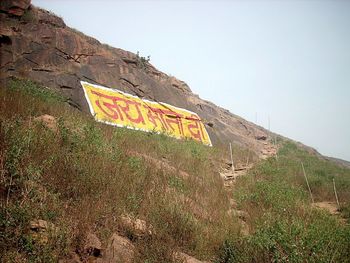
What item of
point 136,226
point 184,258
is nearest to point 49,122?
point 136,226

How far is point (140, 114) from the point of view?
47.0 ft

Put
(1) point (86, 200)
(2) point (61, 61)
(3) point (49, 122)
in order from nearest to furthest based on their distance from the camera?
(1) point (86, 200)
(3) point (49, 122)
(2) point (61, 61)

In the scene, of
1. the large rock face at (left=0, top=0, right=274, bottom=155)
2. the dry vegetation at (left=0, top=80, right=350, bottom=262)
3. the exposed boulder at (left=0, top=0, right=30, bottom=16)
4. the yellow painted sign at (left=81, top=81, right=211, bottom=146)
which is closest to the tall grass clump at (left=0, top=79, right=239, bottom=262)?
the dry vegetation at (left=0, top=80, right=350, bottom=262)

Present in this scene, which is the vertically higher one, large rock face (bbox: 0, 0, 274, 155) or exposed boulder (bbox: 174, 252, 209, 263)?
large rock face (bbox: 0, 0, 274, 155)

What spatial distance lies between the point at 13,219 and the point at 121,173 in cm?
258

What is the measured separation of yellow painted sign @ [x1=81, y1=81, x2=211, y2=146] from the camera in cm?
1257

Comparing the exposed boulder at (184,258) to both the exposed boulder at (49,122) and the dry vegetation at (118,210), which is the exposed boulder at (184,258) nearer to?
the dry vegetation at (118,210)

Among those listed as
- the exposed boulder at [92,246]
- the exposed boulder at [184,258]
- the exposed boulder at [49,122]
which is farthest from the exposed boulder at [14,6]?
the exposed boulder at [184,258]

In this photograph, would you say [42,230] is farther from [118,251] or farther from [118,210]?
[118,210]

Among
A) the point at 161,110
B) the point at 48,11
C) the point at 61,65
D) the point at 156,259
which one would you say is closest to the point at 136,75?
the point at 161,110

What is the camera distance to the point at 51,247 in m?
2.83

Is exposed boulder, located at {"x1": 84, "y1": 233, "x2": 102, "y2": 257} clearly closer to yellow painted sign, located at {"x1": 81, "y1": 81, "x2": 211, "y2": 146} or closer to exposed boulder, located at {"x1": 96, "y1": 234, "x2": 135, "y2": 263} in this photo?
exposed boulder, located at {"x1": 96, "y1": 234, "x2": 135, "y2": 263}

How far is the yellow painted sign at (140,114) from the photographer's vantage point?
12570 mm

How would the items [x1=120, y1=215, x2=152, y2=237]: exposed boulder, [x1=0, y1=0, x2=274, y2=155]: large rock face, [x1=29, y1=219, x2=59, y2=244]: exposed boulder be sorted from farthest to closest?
1. [x1=0, y1=0, x2=274, y2=155]: large rock face
2. [x1=120, y1=215, x2=152, y2=237]: exposed boulder
3. [x1=29, y1=219, x2=59, y2=244]: exposed boulder
